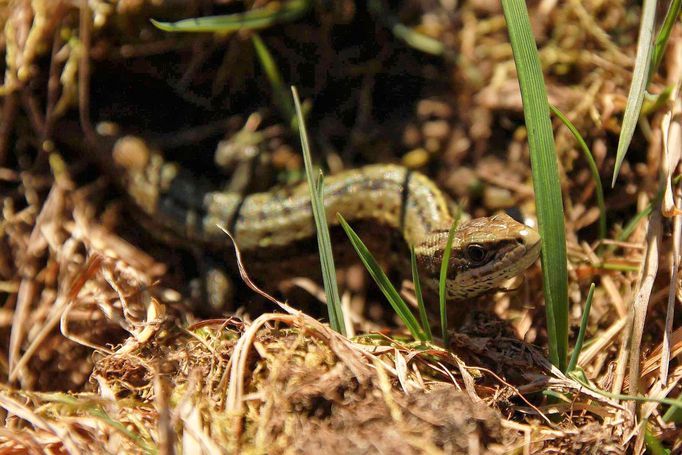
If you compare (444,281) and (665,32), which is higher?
(665,32)

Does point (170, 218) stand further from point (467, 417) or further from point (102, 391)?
point (467, 417)

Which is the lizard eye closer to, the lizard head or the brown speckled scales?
the lizard head

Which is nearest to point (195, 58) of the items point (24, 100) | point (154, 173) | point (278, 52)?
point (278, 52)

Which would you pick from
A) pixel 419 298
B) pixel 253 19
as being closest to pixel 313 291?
pixel 419 298

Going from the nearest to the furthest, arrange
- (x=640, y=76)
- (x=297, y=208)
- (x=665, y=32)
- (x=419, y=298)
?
(x=419, y=298)
(x=640, y=76)
(x=665, y=32)
(x=297, y=208)

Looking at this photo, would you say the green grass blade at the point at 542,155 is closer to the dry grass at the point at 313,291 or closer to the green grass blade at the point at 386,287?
the dry grass at the point at 313,291

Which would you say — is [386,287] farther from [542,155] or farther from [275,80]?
[275,80]
